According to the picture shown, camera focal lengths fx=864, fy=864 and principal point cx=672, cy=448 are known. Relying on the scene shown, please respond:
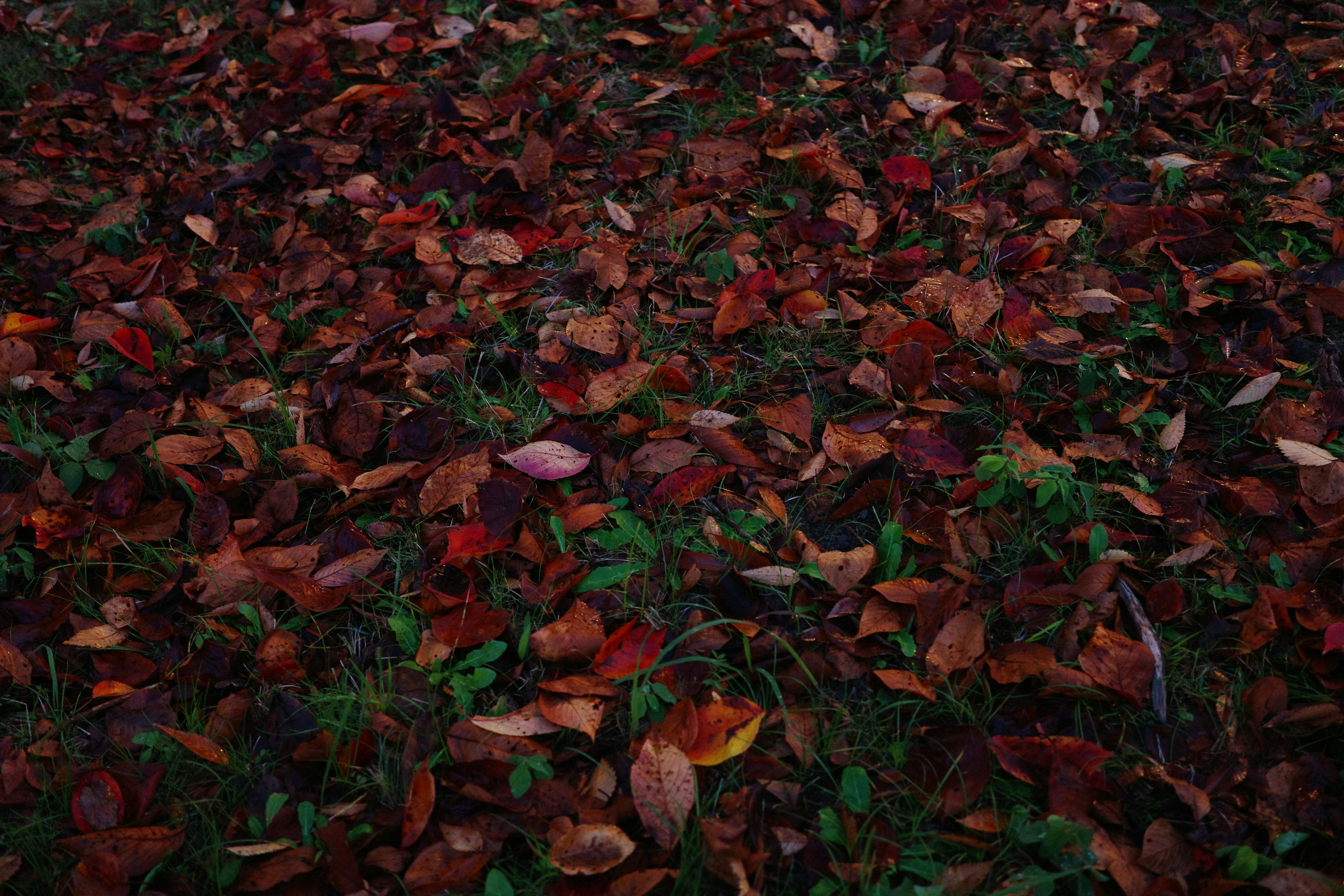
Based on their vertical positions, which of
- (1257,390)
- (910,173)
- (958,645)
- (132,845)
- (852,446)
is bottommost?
(132,845)

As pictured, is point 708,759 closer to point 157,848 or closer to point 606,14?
point 157,848

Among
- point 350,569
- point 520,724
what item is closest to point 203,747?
point 350,569

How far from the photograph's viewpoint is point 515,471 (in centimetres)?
196

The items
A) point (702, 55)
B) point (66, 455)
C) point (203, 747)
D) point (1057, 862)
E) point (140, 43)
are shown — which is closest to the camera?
point (1057, 862)

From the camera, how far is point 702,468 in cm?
192

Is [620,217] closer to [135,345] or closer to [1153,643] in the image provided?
[135,345]

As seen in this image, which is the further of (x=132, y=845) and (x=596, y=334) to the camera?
(x=596, y=334)

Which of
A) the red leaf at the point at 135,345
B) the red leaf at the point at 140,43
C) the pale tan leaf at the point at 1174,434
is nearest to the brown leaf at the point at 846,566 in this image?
the pale tan leaf at the point at 1174,434

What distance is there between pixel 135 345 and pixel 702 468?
63.3 inches

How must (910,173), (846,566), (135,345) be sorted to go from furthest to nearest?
1. (910,173)
2. (135,345)
3. (846,566)

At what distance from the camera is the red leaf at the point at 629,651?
162 centimetres

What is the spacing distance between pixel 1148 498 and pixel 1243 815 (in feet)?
2.09

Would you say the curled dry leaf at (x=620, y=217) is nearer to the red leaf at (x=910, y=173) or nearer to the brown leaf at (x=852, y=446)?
the red leaf at (x=910, y=173)

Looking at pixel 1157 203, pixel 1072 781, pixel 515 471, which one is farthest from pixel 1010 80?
pixel 1072 781
